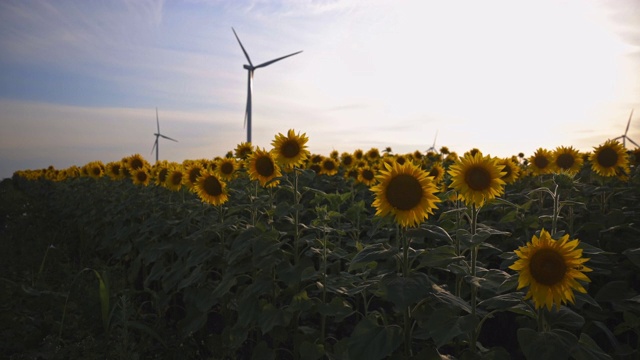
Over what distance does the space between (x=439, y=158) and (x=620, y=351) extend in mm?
15070

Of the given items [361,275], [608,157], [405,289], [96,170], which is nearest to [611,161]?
[608,157]

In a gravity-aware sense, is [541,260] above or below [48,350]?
above

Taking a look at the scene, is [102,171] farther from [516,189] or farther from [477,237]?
[477,237]

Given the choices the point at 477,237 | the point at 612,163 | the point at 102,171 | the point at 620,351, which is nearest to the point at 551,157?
the point at 612,163

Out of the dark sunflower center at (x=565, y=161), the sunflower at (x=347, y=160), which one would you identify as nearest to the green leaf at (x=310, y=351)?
the dark sunflower center at (x=565, y=161)

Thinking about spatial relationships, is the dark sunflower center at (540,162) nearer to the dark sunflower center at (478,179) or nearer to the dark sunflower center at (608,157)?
the dark sunflower center at (608,157)

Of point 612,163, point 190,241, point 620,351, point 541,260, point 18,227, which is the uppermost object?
point 612,163

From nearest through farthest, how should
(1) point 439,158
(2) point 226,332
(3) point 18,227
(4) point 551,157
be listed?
(2) point 226,332 < (4) point 551,157 < (3) point 18,227 < (1) point 439,158

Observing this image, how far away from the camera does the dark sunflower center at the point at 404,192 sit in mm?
3812

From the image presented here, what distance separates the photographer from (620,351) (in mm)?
4289

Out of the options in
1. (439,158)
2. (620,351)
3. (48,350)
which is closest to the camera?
(620,351)

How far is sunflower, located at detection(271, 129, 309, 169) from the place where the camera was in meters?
6.27

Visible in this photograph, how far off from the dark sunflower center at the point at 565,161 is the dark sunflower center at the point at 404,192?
21.6ft

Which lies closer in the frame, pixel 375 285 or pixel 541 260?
pixel 541 260
